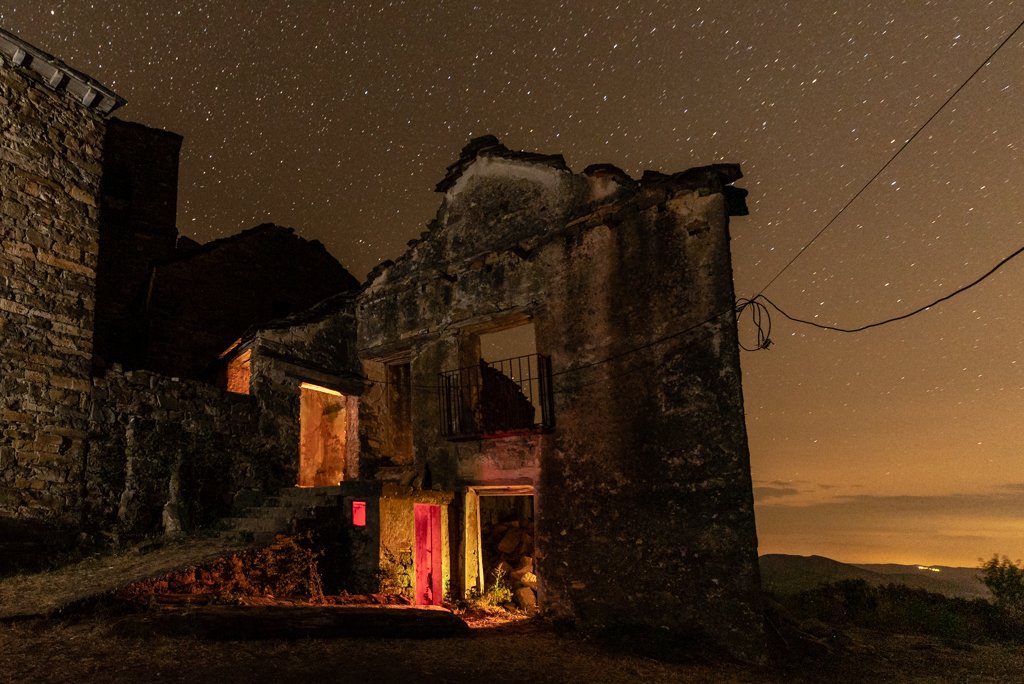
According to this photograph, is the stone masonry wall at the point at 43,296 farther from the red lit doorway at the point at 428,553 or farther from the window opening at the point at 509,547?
the window opening at the point at 509,547

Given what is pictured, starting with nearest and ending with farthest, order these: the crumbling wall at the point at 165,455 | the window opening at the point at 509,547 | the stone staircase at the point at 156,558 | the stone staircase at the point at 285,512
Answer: the stone staircase at the point at 156,558
the stone staircase at the point at 285,512
the crumbling wall at the point at 165,455
the window opening at the point at 509,547

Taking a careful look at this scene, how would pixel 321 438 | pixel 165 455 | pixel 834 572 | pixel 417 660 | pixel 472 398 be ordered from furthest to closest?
pixel 834 572
pixel 321 438
pixel 472 398
pixel 165 455
pixel 417 660

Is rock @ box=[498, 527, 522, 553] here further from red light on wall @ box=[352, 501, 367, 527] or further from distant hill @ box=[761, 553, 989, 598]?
distant hill @ box=[761, 553, 989, 598]

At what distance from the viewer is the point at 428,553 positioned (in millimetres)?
10914

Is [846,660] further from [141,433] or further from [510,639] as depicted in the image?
[141,433]

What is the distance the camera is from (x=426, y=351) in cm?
1206

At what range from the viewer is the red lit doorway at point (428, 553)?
10.6m

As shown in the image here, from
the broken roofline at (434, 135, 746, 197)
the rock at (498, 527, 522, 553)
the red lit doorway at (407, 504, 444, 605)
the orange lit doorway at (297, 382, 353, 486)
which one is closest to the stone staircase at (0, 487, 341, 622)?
the red lit doorway at (407, 504, 444, 605)

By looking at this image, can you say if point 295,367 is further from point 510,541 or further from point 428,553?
point 510,541

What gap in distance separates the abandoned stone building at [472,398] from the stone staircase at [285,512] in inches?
16.3

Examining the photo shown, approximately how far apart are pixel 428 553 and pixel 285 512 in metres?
2.43

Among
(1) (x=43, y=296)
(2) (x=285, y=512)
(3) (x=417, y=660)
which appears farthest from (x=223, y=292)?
(3) (x=417, y=660)

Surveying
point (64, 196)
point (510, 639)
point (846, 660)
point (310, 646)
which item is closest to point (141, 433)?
point (64, 196)

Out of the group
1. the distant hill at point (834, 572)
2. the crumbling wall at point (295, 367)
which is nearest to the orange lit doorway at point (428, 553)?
the crumbling wall at point (295, 367)
